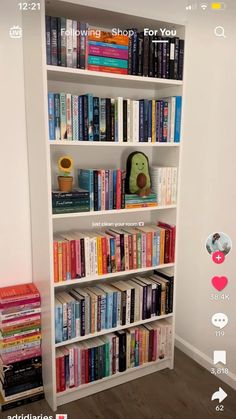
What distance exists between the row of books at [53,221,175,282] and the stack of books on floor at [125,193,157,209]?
162 mm

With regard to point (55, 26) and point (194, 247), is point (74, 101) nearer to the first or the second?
point (55, 26)

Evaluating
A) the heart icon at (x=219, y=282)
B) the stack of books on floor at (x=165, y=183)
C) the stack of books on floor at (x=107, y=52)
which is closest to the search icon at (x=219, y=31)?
the stack of books on floor at (x=107, y=52)

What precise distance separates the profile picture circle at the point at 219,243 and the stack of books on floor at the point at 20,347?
1014 millimetres

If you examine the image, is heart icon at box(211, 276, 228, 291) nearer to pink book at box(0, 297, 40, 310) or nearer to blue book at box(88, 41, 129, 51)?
pink book at box(0, 297, 40, 310)

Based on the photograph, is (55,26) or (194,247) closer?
(55,26)

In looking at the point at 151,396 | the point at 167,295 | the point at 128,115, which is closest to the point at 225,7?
the point at 128,115

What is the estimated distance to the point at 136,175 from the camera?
1.85 metres

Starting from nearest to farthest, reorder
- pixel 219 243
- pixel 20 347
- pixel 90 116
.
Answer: pixel 90 116
pixel 20 347
pixel 219 243

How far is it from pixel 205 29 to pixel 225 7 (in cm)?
21

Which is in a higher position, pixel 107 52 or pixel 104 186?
pixel 107 52

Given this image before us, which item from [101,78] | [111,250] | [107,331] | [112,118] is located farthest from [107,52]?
[107,331]

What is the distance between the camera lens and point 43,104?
152cm

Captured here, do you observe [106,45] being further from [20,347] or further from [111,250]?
[20,347]

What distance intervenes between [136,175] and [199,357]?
1211mm
